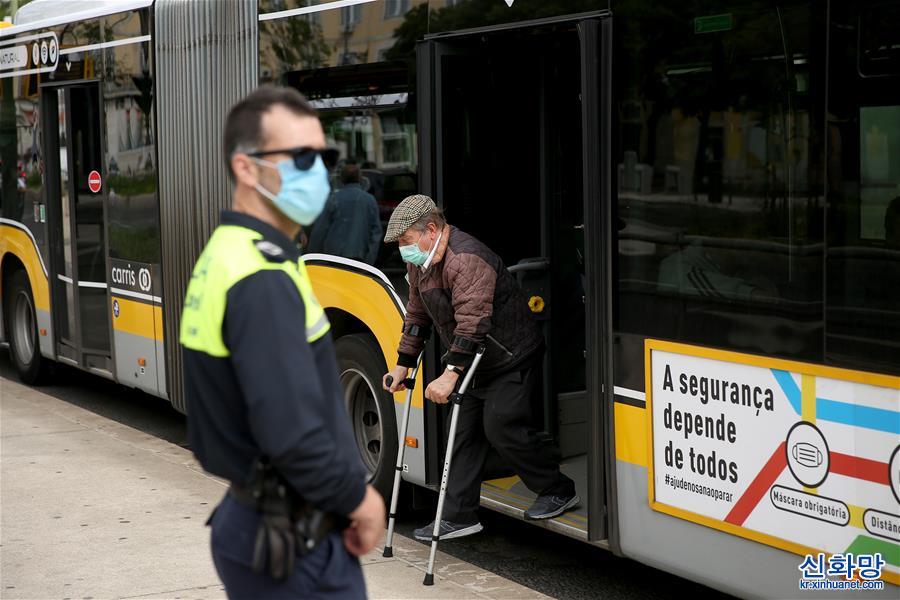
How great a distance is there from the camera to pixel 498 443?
6.08 m

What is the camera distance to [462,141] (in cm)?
630

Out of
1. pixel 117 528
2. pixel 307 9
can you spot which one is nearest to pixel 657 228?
pixel 307 9

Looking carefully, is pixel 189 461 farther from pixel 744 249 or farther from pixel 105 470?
pixel 744 249

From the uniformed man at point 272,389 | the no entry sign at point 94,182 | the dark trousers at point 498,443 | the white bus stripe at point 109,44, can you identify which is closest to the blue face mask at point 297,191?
the uniformed man at point 272,389

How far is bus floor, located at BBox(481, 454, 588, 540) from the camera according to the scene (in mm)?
5770

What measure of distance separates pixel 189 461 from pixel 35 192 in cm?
353

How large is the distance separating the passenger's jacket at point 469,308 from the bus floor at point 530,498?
0.66 metres

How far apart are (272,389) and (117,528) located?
174 inches

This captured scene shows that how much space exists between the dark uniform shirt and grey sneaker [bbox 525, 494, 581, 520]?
3165 millimetres

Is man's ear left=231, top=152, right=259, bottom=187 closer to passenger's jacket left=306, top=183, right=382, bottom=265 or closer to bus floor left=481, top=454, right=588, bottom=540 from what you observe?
bus floor left=481, top=454, right=588, bottom=540

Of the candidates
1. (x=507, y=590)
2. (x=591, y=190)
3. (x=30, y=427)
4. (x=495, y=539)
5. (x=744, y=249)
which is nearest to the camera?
(x=744, y=249)

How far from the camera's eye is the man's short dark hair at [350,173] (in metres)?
6.68

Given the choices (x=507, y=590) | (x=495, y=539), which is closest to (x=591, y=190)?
(x=507, y=590)

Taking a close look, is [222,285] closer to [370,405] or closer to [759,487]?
[759,487]
